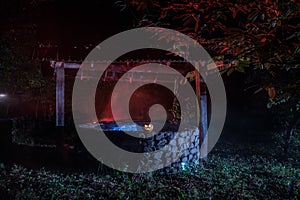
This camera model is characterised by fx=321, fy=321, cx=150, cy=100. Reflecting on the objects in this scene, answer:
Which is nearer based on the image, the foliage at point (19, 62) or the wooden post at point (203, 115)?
the wooden post at point (203, 115)

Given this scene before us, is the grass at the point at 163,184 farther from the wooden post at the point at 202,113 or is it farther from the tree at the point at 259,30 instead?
the tree at the point at 259,30

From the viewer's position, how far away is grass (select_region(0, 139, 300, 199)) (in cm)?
751

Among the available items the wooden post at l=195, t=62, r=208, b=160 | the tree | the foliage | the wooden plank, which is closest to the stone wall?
the wooden post at l=195, t=62, r=208, b=160

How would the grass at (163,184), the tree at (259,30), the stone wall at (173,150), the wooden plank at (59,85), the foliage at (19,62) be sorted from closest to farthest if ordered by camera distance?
the tree at (259,30) < the grass at (163,184) < the stone wall at (173,150) < the wooden plank at (59,85) < the foliage at (19,62)

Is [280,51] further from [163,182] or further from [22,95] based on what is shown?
[22,95]

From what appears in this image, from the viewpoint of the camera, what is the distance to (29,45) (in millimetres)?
13984

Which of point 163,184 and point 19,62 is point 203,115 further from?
point 19,62

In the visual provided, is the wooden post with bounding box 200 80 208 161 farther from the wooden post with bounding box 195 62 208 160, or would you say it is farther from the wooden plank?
the wooden plank

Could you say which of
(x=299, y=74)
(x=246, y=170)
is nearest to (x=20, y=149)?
(x=246, y=170)

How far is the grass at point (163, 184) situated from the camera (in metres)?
7.51

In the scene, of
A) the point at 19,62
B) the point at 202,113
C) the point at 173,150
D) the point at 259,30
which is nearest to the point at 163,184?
the point at 173,150

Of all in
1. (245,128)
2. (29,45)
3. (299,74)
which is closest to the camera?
(299,74)

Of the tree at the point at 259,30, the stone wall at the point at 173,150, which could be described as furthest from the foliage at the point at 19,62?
the tree at the point at 259,30

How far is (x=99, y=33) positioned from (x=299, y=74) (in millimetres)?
7971
